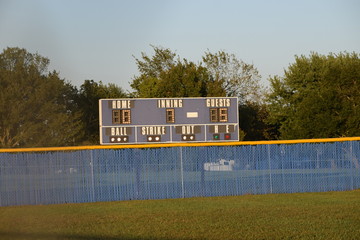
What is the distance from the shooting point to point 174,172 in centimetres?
1981

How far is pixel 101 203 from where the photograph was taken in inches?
745

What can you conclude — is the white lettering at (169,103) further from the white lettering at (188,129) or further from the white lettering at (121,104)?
the white lettering at (121,104)

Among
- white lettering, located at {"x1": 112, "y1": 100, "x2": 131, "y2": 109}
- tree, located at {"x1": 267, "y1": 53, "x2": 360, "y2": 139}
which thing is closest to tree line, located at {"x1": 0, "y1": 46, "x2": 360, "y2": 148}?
tree, located at {"x1": 267, "y1": 53, "x2": 360, "y2": 139}

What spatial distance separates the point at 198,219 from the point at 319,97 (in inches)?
1292

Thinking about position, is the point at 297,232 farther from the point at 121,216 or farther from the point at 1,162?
the point at 1,162

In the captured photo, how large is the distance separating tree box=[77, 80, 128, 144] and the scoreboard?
3147 cm

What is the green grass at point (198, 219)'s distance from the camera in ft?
39.5

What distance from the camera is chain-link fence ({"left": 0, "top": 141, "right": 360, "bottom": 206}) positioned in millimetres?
18766

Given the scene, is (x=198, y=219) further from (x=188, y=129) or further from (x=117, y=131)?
(x=188, y=129)

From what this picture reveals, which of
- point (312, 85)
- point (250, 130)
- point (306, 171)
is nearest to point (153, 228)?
point (306, 171)

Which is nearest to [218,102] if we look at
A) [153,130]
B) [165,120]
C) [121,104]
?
[165,120]

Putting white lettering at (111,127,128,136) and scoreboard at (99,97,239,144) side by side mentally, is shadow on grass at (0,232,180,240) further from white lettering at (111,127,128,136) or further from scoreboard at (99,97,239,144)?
white lettering at (111,127,128,136)

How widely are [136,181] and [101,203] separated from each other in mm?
1293

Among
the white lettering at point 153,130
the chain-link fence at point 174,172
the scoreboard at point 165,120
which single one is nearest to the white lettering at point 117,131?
the scoreboard at point 165,120
